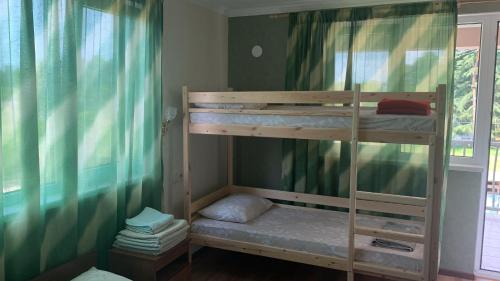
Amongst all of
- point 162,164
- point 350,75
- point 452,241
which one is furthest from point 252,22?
point 452,241

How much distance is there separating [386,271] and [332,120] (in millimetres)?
1150

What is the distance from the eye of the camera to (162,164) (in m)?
3.30

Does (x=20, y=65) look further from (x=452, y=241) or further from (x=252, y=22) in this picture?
(x=452, y=241)

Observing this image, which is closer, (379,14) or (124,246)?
(124,246)

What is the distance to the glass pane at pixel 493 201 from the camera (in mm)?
3562

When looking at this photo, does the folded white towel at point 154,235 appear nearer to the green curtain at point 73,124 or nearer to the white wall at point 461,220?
the green curtain at point 73,124

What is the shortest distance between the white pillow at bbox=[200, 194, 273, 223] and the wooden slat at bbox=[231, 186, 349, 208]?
7.5 inches

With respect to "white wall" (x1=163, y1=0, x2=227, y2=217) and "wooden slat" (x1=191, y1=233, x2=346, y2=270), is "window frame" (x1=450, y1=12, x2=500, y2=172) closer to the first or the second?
"wooden slat" (x1=191, y1=233, x2=346, y2=270)

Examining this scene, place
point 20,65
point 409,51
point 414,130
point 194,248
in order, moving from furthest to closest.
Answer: point 194,248 → point 409,51 → point 414,130 → point 20,65

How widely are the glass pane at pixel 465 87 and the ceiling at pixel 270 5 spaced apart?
2.18ft

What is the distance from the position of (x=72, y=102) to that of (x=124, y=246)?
1070 mm

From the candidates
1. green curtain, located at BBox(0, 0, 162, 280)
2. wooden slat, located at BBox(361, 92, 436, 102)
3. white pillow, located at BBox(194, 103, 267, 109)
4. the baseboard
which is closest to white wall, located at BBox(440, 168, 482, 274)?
the baseboard

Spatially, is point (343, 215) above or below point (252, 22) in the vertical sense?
below

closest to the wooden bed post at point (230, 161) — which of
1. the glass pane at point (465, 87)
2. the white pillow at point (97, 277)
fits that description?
the white pillow at point (97, 277)
